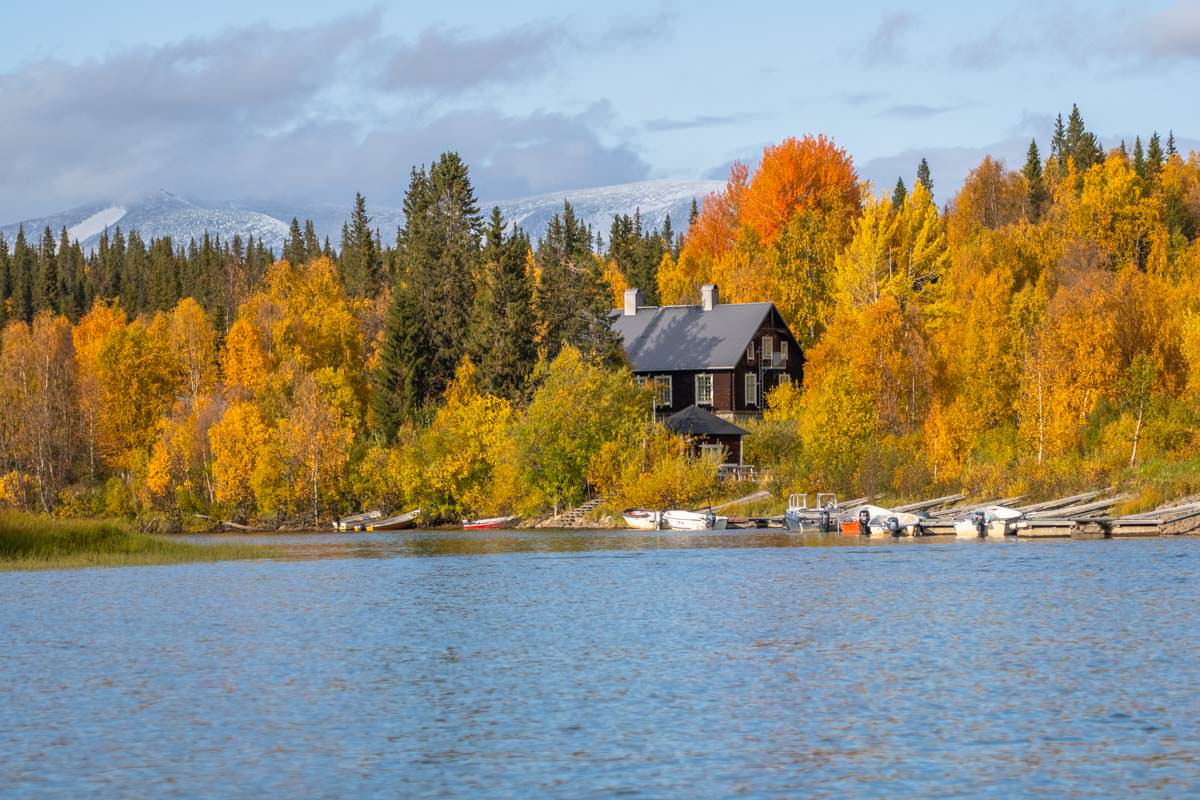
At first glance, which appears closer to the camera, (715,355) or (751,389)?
(715,355)

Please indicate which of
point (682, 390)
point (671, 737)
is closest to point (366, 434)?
point (682, 390)

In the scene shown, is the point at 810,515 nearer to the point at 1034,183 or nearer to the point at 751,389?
the point at 751,389

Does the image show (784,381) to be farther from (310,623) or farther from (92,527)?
(310,623)

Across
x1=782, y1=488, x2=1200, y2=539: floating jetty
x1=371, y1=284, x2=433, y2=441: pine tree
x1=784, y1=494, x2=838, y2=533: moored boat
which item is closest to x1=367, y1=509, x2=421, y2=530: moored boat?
x1=371, y1=284, x2=433, y2=441: pine tree

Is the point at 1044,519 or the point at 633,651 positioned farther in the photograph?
the point at 1044,519

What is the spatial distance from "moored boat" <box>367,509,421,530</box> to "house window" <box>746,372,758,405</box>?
80.7 feet

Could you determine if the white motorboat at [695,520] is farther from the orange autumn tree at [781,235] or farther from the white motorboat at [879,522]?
the orange autumn tree at [781,235]

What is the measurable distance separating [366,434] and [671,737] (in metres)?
81.9

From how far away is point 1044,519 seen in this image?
6619cm

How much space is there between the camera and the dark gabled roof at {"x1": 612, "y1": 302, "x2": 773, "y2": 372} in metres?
101

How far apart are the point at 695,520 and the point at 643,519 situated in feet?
13.0

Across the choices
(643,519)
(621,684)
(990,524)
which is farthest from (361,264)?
(621,684)

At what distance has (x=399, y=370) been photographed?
10025 centimetres

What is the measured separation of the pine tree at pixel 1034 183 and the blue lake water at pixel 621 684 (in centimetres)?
9506
